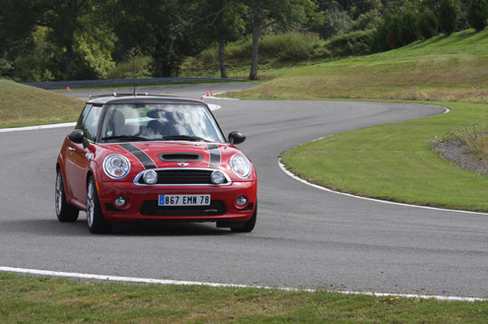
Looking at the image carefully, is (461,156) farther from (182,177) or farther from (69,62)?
(69,62)

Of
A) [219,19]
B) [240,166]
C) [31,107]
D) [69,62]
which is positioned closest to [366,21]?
[219,19]

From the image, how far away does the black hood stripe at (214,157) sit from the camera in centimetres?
894

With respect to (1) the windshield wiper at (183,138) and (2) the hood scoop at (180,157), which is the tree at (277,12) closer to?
(1) the windshield wiper at (183,138)

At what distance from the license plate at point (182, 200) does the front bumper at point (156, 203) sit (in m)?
0.04

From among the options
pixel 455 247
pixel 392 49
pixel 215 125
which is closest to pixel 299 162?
pixel 215 125

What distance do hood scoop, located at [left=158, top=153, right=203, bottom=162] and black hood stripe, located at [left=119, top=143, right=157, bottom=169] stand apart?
14 centimetres

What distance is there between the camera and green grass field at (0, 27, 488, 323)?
5.35 m

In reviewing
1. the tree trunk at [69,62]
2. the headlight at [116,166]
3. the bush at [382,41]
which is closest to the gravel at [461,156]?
the headlight at [116,166]

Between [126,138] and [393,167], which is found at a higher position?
[126,138]

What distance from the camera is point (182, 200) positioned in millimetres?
8766

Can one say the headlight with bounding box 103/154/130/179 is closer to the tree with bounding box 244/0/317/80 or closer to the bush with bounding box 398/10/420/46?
the tree with bounding box 244/0/317/80

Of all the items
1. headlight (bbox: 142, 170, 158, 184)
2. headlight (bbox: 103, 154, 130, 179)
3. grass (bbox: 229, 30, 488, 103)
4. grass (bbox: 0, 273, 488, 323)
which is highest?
headlight (bbox: 103, 154, 130, 179)

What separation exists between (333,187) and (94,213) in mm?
7393

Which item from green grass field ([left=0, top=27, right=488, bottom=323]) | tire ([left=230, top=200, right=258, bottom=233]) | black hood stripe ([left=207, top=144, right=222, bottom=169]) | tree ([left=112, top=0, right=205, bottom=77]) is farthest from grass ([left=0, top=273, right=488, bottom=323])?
tree ([left=112, top=0, right=205, bottom=77])
